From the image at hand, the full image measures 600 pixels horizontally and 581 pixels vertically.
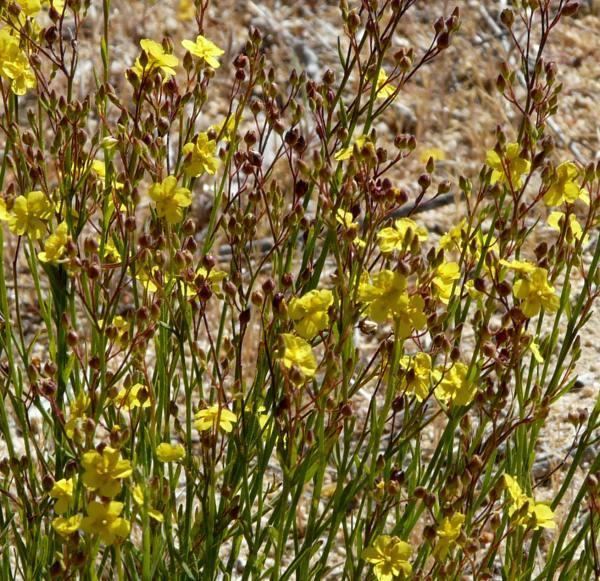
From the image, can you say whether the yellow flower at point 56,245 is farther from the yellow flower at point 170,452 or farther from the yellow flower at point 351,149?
the yellow flower at point 351,149

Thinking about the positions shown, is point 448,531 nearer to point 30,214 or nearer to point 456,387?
point 456,387

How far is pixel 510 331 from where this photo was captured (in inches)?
69.2

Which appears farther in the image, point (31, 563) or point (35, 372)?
point (31, 563)

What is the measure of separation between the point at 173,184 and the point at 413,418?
1.71 feet

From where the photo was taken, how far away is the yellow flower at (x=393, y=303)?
1.65 m

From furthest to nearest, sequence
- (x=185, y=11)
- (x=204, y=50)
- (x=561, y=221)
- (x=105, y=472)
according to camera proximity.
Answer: (x=185, y=11) < (x=204, y=50) < (x=561, y=221) < (x=105, y=472)

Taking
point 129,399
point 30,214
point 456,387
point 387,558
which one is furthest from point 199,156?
point 387,558

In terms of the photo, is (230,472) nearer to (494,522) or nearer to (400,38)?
(494,522)

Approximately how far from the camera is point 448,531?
1.79 meters

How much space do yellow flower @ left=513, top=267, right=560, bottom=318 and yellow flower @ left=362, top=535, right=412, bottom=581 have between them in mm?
406

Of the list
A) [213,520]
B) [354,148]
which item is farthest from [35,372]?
[354,148]

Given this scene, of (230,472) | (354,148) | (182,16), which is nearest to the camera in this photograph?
(354,148)

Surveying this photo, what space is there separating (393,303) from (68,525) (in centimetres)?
55

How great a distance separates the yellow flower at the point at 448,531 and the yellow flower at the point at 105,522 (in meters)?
0.47
